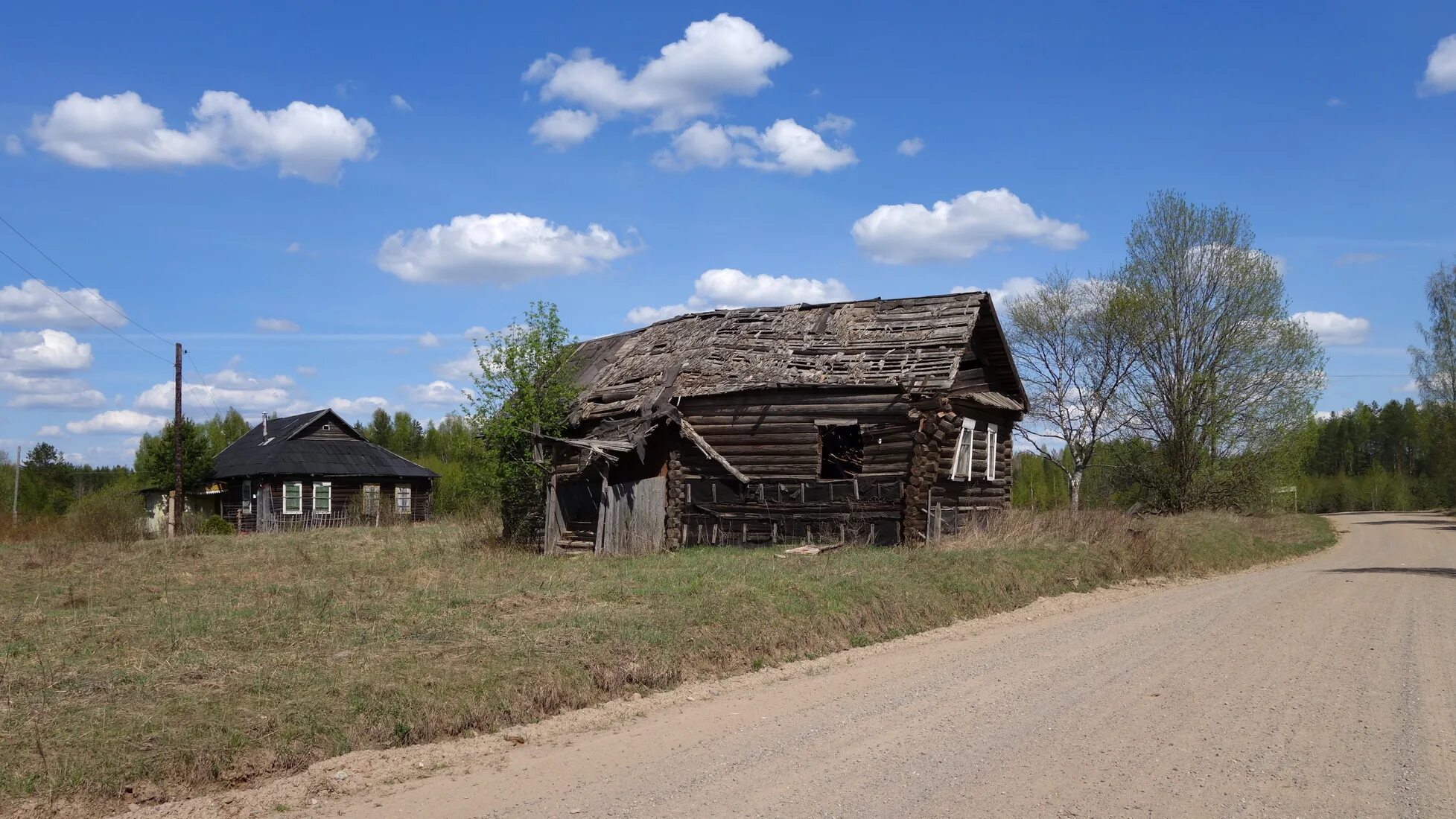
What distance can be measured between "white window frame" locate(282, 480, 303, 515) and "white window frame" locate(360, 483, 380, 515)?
277 cm

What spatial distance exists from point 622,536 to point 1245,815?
18.9 metres

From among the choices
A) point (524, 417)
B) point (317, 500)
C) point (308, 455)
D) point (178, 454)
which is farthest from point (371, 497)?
point (524, 417)

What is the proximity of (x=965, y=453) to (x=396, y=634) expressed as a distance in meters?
18.7

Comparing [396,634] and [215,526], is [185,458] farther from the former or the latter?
[396,634]

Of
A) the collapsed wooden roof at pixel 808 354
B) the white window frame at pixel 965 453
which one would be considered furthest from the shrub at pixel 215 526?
the white window frame at pixel 965 453

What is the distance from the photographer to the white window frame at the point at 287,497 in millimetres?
50000

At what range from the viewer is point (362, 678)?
9.25 m

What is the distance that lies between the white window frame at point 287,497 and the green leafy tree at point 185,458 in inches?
160

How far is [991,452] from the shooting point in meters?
29.0

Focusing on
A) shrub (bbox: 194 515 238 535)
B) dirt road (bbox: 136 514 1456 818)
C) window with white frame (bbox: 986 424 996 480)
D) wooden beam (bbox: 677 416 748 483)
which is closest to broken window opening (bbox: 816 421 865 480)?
wooden beam (bbox: 677 416 748 483)

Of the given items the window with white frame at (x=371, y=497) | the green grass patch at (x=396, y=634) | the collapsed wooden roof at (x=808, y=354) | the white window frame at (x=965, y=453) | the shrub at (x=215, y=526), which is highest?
the collapsed wooden roof at (x=808, y=354)

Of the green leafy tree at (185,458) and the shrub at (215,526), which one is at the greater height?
the green leafy tree at (185,458)

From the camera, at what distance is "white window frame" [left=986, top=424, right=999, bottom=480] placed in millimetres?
28719

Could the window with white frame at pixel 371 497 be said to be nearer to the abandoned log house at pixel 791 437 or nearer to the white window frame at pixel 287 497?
the white window frame at pixel 287 497
